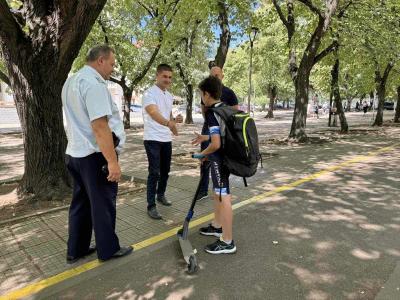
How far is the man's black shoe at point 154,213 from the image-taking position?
4.82m

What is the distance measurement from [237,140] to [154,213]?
188cm

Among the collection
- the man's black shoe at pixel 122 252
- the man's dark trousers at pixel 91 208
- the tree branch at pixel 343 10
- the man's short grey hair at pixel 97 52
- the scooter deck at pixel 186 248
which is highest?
the tree branch at pixel 343 10

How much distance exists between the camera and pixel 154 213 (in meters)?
4.86

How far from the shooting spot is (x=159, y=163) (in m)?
4.96

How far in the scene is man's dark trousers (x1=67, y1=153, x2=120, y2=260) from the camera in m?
3.39

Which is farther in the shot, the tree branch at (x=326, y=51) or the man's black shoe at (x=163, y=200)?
the tree branch at (x=326, y=51)

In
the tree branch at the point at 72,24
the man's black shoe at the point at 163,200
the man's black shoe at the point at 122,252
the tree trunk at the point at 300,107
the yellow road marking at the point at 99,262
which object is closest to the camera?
the yellow road marking at the point at 99,262

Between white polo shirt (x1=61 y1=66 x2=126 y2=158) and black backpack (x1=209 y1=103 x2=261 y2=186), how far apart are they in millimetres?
1032

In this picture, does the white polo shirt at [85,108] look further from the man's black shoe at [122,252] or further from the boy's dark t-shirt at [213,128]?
the man's black shoe at [122,252]

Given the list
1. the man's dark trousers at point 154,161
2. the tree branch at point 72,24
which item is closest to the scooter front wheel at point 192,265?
the man's dark trousers at point 154,161

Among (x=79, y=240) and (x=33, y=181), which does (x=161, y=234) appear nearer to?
(x=79, y=240)

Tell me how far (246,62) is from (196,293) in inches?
1332

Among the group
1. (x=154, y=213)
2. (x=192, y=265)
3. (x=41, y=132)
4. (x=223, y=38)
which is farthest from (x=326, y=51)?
(x=192, y=265)

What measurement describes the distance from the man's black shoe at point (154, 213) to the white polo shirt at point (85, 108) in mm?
1678
